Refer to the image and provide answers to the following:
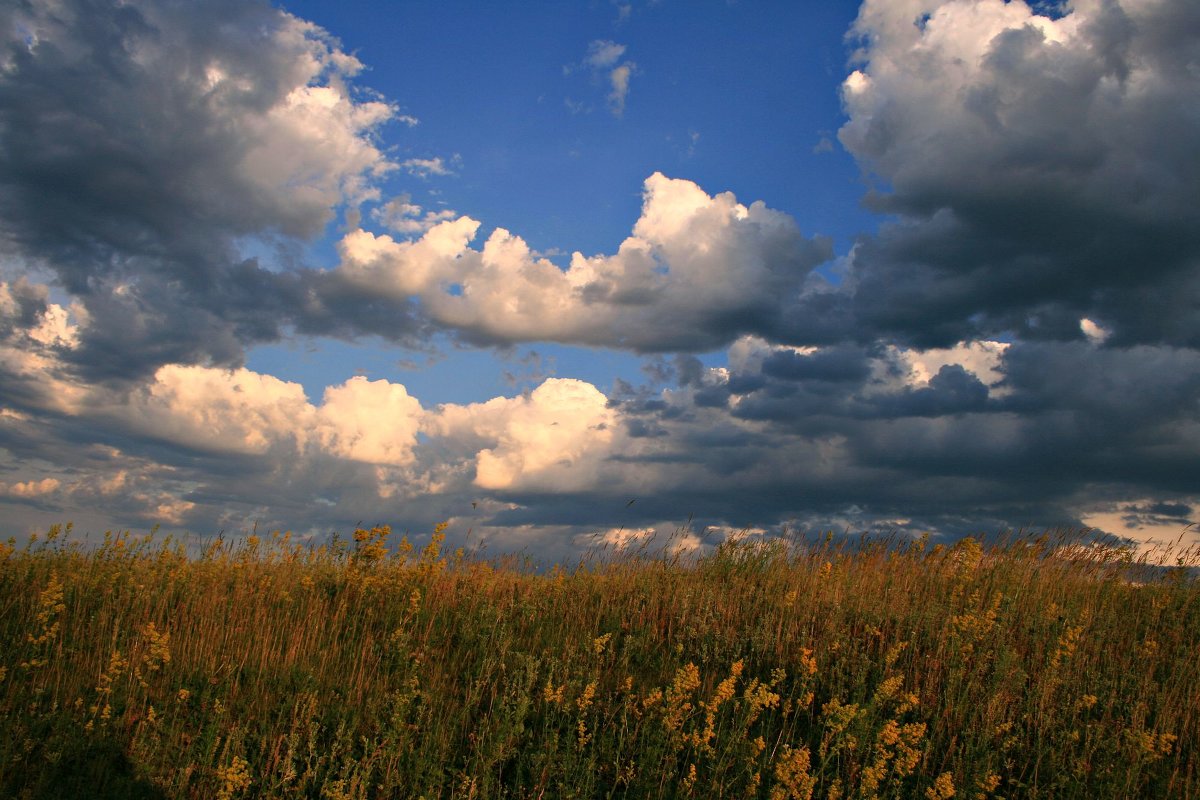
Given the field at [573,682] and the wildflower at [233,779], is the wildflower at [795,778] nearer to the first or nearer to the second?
the field at [573,682]

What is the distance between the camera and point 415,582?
33.6ft

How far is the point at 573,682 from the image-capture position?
6.97 m

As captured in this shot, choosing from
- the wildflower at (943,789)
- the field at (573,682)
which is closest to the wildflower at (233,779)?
the field at (573,682)

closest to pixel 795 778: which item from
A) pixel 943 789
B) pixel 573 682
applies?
pixel 943 789

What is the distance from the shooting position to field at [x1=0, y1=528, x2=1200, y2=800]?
6.19m

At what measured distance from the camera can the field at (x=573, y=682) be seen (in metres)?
6.19

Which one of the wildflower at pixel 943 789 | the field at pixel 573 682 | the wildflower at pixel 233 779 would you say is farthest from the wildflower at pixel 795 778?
the wildflower at pixel 233 779

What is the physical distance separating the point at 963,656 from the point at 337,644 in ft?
22.2

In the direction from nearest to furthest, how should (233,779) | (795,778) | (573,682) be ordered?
1. (233,779)
2. (795,778)
3. (573,682)

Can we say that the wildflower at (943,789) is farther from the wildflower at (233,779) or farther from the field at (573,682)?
the wildflower at (233,779)

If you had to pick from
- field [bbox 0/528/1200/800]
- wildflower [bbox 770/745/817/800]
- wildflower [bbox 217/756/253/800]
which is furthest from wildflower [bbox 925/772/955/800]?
wildflower [bbox 217/756/253/800]

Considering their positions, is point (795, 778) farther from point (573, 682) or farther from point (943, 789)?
point (573, 682)

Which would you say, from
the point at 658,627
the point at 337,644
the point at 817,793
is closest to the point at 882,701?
the point at 817,793

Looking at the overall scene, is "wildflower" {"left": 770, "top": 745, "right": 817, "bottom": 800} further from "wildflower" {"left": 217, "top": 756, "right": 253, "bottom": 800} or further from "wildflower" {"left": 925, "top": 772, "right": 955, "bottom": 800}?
"wildflower" {"left": 217, "top": 756, "right": 253, "bottom": 800}
